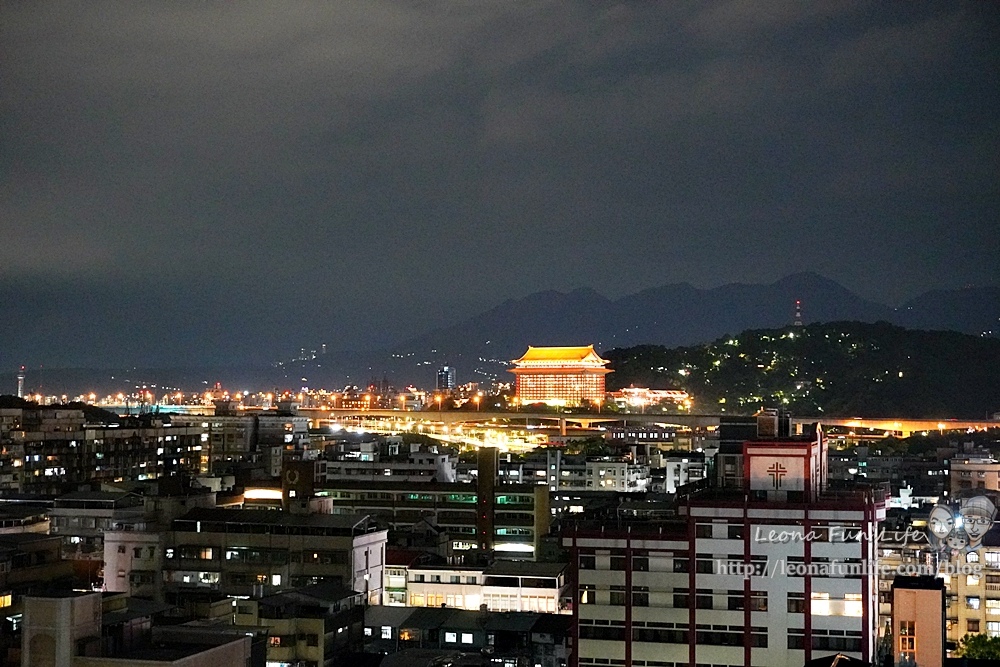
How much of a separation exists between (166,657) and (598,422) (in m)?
67.9

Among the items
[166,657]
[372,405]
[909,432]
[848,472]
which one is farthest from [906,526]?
[372,405]

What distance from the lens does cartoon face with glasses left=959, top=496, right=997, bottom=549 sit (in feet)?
56.6

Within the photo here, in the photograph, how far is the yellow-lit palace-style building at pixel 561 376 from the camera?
296 ft

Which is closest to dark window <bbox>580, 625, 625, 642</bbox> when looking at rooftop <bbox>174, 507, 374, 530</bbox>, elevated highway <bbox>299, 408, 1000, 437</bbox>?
rooftop <bbox>174, 507, 374, 530</bbox>

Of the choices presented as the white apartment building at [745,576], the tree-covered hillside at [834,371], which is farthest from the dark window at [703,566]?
the tree-covered hillside at [834,371]

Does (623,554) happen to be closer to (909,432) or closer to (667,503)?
(667,503)

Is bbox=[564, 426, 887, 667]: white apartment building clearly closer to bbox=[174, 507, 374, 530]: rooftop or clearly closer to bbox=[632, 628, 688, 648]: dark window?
bbox=[632, 628, 688, 648]: dark window

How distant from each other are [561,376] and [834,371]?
21.0 meters

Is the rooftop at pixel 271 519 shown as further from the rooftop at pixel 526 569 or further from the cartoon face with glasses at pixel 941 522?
the cartoon face with glasses at pixel 941 522

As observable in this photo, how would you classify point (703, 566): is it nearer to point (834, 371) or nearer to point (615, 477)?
point (615, 477)

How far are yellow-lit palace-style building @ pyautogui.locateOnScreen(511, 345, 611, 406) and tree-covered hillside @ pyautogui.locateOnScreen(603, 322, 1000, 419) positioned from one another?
725 cm

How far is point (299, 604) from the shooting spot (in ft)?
51.1

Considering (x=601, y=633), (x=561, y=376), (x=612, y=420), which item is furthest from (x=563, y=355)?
(x=601, y=633)

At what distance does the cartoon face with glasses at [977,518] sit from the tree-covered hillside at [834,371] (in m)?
62.4
